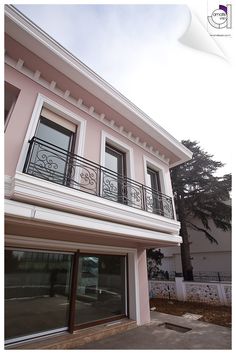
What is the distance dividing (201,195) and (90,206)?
1247 centimetres

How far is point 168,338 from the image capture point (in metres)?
5.39

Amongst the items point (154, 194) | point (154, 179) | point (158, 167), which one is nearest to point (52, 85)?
point (154, 194)

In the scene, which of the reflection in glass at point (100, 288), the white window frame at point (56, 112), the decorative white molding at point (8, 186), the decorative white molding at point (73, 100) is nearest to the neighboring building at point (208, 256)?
the reflection in glass at point (100, 288)

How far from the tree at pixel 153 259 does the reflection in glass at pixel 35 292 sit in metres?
10.5

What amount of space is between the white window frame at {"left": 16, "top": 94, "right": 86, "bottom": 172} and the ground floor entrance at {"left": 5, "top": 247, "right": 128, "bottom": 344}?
2364mm

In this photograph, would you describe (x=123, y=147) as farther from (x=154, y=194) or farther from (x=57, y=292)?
(x=57, y=292)

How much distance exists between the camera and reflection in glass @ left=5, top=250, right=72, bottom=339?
4496 mm

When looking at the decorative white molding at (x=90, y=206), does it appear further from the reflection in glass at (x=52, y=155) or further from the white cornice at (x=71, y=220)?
the reflection in glass at (x=52, y=155)

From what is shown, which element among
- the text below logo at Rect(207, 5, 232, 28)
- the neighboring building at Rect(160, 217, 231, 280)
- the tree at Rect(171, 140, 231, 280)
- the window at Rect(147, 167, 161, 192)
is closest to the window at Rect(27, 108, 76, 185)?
the window at Rect(147, 167, 161, 192)

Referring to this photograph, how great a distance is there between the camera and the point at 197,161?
16.8 m

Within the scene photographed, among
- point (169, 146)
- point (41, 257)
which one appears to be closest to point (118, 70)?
point (169, 146)

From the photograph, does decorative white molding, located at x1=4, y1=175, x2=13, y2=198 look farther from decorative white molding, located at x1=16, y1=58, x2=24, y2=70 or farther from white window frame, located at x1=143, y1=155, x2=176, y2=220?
white window frame, located at x1=143, y1=155, x2=176, y2=220

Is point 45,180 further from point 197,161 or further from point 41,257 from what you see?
point 197,161

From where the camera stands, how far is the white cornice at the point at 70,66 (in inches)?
169
